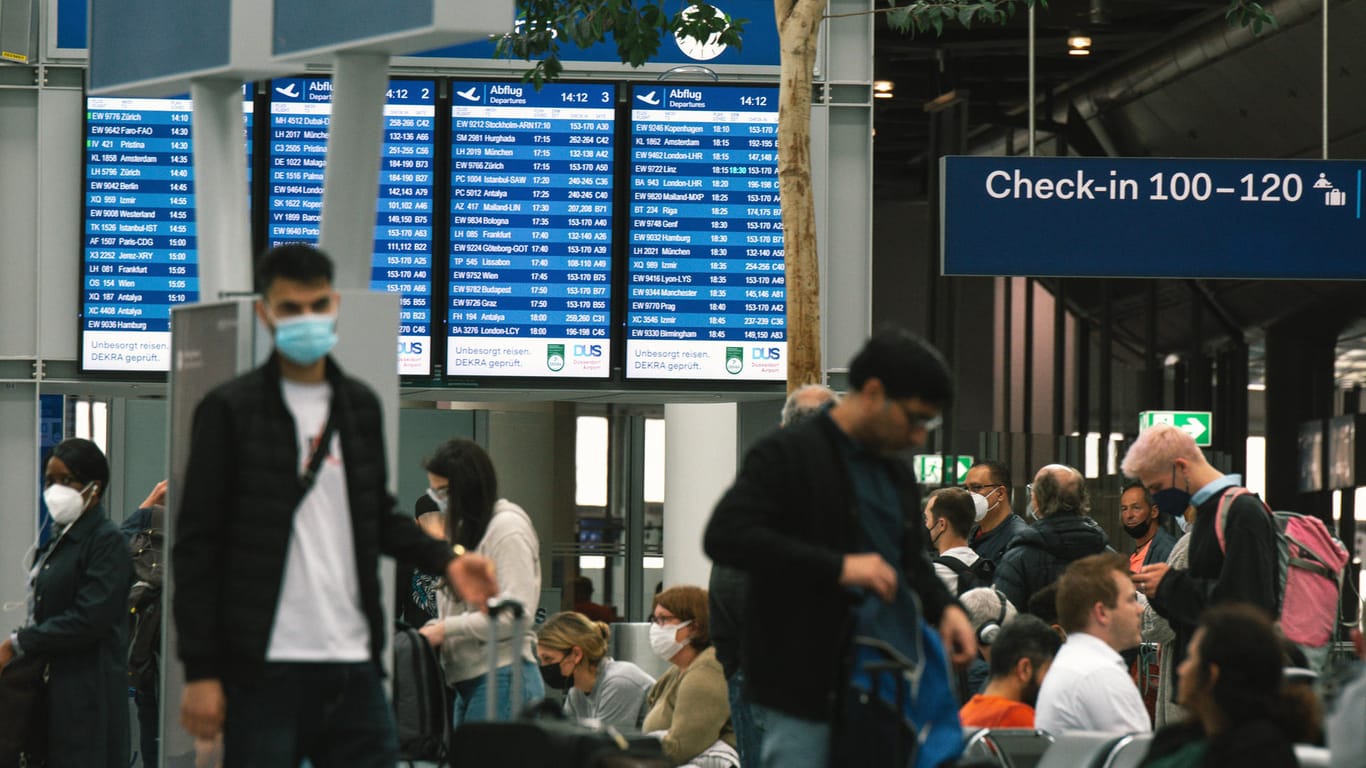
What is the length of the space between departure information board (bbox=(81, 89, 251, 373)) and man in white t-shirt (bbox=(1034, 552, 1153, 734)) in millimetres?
5767

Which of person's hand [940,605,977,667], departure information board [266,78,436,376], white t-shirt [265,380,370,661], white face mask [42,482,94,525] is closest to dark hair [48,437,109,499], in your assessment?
white face mask [42,482,94,525]

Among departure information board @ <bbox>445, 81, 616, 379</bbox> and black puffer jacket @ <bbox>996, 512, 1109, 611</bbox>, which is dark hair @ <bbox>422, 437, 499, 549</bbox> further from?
departure information board @ <bbox>445, 81, 616, 379</bbox>

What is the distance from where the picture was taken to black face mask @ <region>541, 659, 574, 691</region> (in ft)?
27.1

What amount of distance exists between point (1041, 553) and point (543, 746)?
4.06 m

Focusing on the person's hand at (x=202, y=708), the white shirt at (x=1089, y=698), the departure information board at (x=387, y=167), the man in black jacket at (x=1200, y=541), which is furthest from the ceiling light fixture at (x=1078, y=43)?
the person's hand at (x=202, y=708)

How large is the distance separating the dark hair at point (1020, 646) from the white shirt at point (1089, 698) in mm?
361

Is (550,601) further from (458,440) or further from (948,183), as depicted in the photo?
(458,440)

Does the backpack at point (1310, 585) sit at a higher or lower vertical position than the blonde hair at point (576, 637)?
higher

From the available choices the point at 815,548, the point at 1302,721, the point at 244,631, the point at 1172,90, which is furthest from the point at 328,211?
the point at 1172,90

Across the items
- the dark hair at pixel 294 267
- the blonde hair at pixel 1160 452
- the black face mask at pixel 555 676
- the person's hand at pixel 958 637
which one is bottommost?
the black face mask at pixel 555 676

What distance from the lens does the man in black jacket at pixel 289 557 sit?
4.07 metres

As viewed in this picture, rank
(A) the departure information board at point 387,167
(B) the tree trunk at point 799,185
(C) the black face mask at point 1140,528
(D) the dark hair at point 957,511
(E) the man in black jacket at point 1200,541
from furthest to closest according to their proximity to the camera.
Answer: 1. (A) the departure information board at point 387,167
2. (C) the black face mask at point 1140,528
3. (D) the dark hair at point 957,511
4. (B) the tree trunk at point 799,185
5. (E) the man in black jacket at point 1200,541

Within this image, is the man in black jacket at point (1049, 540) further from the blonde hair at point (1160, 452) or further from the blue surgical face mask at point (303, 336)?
the blue surgical face mask at point (303, 336)

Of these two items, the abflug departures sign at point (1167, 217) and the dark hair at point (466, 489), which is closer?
the dark hair at point (466, 489)
